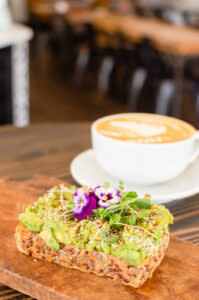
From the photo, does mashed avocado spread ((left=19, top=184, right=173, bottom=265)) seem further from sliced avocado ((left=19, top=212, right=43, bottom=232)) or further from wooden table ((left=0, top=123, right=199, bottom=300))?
wooden table ((left=0, top=123, right=199, bottom=300))

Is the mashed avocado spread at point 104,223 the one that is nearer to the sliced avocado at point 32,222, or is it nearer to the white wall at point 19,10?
the sliced avocado at point 32,222

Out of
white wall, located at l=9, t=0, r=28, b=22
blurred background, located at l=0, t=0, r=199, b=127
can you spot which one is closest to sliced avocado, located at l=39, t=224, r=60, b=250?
blurred background, located at l=0, t=0, r=199, b=127

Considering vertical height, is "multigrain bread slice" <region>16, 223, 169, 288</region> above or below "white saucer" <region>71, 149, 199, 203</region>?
above

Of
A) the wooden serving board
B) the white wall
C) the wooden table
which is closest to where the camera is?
the wooden serving board

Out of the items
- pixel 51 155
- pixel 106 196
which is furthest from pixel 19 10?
pixel 106 196

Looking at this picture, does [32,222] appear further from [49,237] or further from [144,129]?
[144,129]

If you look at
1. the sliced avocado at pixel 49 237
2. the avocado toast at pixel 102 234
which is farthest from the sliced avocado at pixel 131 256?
the sliced avocado at pixel 49 237
